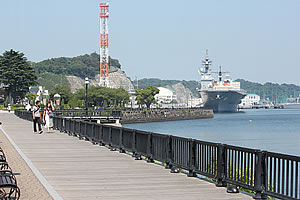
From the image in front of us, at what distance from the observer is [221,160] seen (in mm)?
13016

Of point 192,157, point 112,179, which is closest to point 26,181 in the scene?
point 112,179

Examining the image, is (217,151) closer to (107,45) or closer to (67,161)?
(67,161)

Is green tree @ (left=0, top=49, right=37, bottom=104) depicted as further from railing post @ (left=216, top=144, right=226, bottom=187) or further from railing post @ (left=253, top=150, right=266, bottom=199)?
railing post @ (left=253, top=150, right=266, bottom=199)

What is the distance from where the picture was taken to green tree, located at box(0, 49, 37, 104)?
136000mm

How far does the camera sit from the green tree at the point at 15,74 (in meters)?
136

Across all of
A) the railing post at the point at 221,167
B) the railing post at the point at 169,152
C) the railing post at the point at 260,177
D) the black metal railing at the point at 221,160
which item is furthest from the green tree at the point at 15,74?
the railing post at the point at 260,177

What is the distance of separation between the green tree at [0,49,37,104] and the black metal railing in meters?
117

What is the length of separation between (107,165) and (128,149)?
300 centimetres

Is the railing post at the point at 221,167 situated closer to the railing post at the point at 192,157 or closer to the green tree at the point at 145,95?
the railing post at the point at 192,157

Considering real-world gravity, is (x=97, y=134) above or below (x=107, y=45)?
below

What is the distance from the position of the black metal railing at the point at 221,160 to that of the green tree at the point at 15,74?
117 metres

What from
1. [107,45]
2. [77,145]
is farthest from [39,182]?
[107,45]

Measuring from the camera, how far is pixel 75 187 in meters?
13.2

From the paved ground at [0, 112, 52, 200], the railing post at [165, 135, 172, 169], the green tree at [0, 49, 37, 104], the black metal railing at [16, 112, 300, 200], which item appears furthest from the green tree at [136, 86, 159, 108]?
the railing post at [165, 135, 172, 169]
